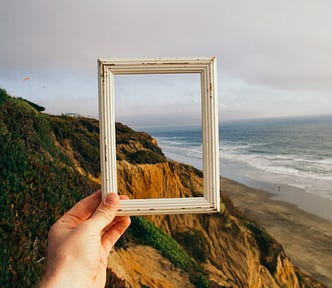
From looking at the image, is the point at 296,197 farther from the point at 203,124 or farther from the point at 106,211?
the point at 106,211

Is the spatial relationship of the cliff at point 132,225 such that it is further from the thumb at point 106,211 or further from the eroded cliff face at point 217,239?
the thumb at point 106,211

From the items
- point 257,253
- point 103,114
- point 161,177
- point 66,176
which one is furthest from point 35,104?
A: point 103,114

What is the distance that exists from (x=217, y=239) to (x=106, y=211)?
10.1 metres

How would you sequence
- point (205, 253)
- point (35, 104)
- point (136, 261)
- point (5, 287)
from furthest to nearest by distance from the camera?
point (35, 104) → point (205, 253) → point (136, 261) → point (5, 287)

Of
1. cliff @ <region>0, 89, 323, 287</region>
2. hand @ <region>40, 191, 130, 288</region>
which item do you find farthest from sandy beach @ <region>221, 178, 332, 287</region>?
hand @ <region>40, 191, 130, 288</region>

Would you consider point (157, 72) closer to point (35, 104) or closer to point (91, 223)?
point (91, 223)

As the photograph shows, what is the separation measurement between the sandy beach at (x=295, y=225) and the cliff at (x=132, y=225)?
378 centimetres

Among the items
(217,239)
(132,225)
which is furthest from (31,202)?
(217,239)

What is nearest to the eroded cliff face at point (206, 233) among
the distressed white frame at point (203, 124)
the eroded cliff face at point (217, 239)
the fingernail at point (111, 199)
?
the eroded cliff face at point (217, 239)

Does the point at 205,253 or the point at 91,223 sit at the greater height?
the point at 91,223

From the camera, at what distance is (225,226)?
39.8 feet

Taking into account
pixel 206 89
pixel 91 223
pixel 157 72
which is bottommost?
pixel 91 223

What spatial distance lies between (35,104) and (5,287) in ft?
47.6

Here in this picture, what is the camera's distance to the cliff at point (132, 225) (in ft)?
14.4
